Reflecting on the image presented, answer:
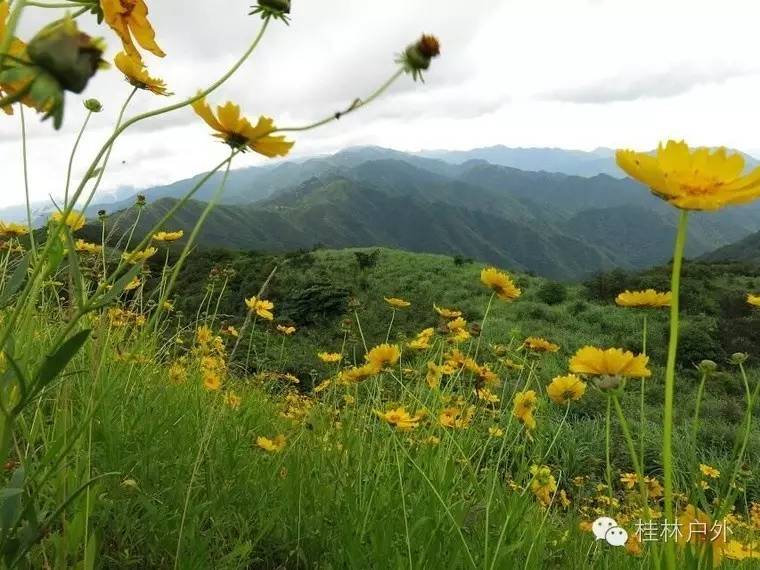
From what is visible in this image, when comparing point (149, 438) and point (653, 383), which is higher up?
point (149, 438)

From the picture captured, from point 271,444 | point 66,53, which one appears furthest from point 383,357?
point 66,53

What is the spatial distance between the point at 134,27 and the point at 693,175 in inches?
19.5

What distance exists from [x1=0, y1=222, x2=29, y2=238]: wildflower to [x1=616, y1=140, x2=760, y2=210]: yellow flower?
62.5 inches

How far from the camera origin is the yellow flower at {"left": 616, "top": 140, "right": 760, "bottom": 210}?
0.42 meters

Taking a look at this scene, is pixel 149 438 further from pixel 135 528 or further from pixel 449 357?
pixel 449 357

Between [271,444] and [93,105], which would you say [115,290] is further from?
[271,444]

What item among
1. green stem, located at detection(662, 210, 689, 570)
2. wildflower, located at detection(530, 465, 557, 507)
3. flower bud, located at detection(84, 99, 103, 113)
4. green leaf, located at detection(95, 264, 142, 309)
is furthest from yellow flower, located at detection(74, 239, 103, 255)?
green stem, located at detection(662, 210, 689, 570)

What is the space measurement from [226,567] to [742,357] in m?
0.92

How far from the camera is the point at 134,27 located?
0.51 meters

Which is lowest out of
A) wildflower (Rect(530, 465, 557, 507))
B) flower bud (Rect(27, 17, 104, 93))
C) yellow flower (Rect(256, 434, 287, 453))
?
wildflower (Rect(530, 465, 557, 507))

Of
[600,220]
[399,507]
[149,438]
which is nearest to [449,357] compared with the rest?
[399,507]

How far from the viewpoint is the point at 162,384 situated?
4.99 ft

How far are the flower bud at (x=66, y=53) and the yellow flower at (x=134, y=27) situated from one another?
206 millimetres

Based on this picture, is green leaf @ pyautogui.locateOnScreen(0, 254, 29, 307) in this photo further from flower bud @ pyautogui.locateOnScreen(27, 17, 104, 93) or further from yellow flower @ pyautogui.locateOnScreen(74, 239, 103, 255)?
A: yellow flower @ pyautogui.locateOnScreen(74, 239, 103, 255)
